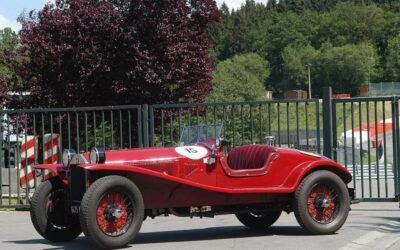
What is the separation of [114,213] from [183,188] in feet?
2.98

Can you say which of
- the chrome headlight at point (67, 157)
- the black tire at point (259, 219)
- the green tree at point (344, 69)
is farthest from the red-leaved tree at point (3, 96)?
the green tree at point (344, 69)

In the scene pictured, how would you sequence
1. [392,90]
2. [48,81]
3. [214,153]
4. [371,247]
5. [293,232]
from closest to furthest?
[371,247]
[214,153]
[293,232]
[48,81]
[392,90]

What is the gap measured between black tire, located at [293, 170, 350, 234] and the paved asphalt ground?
15cm

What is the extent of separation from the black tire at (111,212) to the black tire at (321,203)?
2053 mm

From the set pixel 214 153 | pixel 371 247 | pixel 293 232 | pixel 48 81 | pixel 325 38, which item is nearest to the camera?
pixel 371 247

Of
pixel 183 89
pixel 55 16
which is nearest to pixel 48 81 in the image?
pixel 55 16

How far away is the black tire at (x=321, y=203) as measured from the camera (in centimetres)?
858

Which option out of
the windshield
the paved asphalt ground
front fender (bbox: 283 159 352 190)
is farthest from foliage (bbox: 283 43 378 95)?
front fender (bbox: 283 159 352 190)

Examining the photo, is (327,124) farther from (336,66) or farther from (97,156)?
(336,66)

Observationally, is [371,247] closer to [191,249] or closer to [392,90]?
[191,249]

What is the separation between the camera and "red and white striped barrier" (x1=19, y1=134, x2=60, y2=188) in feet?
44.2

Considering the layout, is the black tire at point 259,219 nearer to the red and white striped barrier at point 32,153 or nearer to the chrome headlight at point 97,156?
the chrome headlight at point 97,156

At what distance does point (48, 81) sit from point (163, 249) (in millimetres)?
11832

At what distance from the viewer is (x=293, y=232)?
9.10 metres
